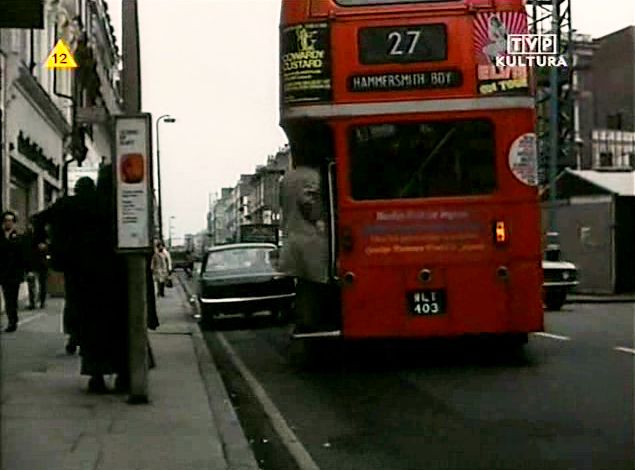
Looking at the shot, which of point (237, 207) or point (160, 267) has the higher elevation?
point (237, 207)

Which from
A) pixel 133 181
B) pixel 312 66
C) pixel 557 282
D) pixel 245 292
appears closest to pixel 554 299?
pixel 557 282

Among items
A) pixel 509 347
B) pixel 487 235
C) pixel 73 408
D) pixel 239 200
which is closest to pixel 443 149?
pixel 487 235

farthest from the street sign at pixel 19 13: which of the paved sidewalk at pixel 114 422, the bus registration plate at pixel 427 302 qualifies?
the bus registration plate at pixel 427 302

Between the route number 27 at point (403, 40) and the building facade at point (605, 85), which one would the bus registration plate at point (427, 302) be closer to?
the route number 27 at point (403, 40)

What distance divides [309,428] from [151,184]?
8.26 feet

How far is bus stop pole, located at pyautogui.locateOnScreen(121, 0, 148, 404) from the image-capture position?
10.3 m

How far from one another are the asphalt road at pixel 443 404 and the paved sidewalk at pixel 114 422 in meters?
0.32

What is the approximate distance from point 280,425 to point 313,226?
379cm

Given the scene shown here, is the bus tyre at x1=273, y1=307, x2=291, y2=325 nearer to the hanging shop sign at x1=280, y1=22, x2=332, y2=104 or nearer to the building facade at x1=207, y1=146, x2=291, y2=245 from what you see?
the hanging shop sign at x1=280, y1=22, x2=332, y2=104

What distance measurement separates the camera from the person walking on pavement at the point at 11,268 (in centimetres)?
1767

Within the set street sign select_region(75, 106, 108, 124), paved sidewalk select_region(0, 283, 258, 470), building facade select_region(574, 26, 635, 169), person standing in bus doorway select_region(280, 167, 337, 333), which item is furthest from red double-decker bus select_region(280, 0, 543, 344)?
building facade select_region(574, 26, 635, 169)

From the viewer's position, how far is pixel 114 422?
9.33 metres

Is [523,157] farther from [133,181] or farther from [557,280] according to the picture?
[557,280]

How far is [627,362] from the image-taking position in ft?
44.4
